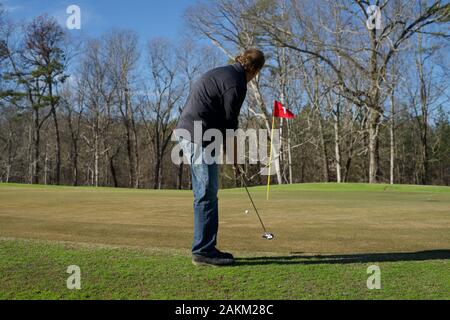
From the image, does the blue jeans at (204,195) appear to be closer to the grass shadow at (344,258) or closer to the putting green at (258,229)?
the grass shadow at (344,258)

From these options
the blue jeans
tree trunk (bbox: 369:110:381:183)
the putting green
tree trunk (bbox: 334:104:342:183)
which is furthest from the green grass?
tree trunk (bbox: 334:104:342:183)

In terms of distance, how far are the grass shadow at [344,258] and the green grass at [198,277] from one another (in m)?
0.01

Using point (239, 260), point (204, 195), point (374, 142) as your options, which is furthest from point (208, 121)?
point (374, 142)

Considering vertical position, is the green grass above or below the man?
below

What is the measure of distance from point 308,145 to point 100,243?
48.4 meters

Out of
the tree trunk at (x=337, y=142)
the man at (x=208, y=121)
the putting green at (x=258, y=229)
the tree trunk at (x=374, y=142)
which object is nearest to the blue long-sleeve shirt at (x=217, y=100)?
the man at (x=208, y=121)

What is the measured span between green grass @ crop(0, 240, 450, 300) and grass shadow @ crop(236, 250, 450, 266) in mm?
11

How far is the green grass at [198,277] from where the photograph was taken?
335 centimetres

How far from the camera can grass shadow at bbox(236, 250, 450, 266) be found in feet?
14.4

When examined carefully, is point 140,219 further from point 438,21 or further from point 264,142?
point 264,142

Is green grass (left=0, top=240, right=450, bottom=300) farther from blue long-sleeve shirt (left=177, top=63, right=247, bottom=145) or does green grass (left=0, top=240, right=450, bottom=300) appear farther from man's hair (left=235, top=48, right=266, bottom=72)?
man's hair (left=235, top=48, right=266, bottom=72)

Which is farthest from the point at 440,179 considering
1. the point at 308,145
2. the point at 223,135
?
the point at 223,135

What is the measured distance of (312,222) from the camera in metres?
7.64

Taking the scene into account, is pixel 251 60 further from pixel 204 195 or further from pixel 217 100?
pixel 204 195
